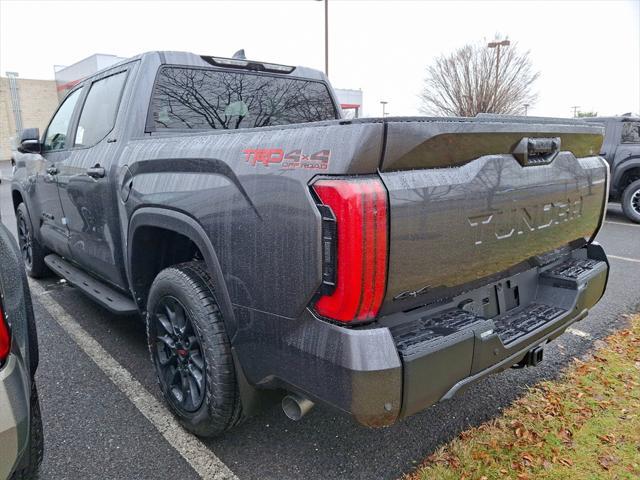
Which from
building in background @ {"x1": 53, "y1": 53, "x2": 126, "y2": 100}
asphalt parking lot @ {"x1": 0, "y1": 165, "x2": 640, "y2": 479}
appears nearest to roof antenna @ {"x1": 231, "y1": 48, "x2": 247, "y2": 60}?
asphalt parking lot @ {"x1": 0, "y1": 165, "x2": 640, "y2": 479}

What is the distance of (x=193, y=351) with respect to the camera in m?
2.50

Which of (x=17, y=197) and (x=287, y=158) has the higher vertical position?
(x=287, y=158)

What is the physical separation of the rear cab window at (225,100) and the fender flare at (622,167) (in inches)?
304

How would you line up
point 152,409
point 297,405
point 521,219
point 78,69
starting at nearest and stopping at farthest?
point 297,405 < point 521,219 < point 152,409 < point 78,69

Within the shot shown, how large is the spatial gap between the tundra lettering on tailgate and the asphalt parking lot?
3.87 ft

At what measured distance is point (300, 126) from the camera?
1.83 metres

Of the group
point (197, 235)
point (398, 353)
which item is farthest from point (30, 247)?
point (398, 353)

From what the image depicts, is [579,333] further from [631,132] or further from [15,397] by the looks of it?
[631,132]

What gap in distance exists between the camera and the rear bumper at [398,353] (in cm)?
164

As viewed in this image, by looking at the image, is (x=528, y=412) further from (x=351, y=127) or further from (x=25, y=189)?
(x=25, y=189)

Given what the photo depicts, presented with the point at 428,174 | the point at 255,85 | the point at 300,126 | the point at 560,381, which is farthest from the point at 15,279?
the point at 560,381

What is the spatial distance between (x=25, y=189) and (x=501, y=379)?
4849 mm

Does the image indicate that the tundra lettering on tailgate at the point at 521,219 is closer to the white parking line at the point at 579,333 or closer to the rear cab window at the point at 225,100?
the white parking line at the point at 579,333

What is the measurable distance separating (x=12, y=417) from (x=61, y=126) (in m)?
3.61
